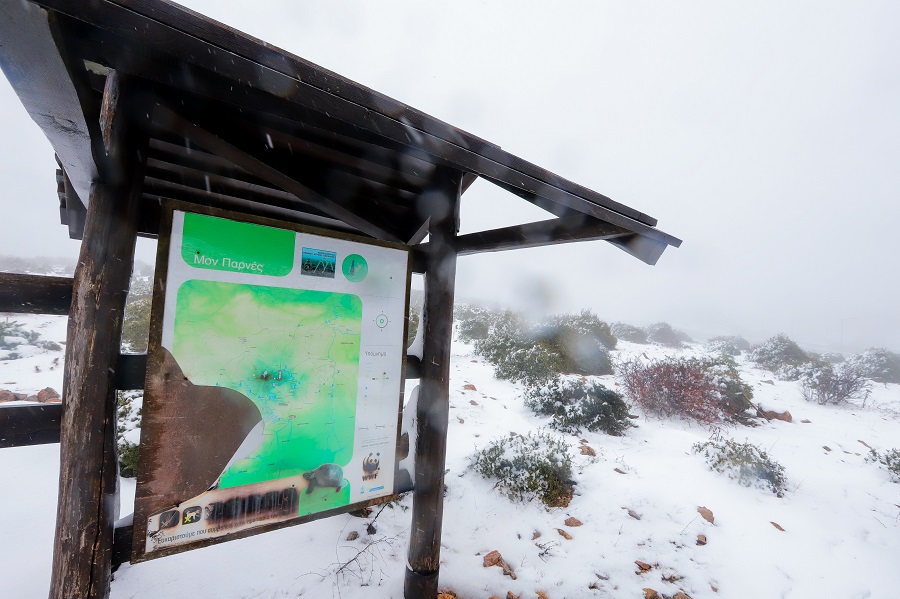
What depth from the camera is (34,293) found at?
1851 mm

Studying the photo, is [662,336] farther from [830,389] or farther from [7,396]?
[7,396]

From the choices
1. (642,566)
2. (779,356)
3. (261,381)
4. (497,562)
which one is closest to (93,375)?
(261,381)

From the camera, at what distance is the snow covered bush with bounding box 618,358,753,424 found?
26.4 ft

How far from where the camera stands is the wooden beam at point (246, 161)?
1.89m

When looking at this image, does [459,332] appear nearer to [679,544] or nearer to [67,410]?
[679,544]

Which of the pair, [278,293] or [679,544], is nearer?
[278,293]

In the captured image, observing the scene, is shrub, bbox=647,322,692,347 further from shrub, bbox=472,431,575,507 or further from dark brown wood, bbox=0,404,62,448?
dark brown wood, bbox=0,404,62,448

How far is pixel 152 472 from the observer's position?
1797 mm

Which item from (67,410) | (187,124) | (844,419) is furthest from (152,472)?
(844,419)

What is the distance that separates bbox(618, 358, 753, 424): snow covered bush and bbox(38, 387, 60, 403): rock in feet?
37.1

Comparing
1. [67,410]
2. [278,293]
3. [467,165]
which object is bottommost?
[67,410]

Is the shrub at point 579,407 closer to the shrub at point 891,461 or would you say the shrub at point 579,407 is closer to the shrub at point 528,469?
the shrub at point 528,469

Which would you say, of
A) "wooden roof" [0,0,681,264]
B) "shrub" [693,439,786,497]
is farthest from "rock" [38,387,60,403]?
"shrub" [693,439,786,497]

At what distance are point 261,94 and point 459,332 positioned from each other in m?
15.3
